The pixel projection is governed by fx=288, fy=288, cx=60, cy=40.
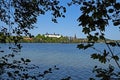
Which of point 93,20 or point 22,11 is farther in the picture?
point 22,11

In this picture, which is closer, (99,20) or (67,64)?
(99,20)

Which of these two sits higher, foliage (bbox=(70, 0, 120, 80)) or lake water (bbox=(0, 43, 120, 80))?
foliage (bbox=(70, 0, 120, 80))

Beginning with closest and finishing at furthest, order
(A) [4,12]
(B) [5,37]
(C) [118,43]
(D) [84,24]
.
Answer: (D) [84,24]
(C) [118,43]
(B) [5,37]
(A) [4,12]

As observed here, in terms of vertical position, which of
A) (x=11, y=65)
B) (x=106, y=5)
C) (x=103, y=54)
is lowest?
(x=11, y=65)

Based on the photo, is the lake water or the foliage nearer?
the foliage

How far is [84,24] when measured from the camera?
4.38 metres

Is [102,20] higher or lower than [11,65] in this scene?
higher

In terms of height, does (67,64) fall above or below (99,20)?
below

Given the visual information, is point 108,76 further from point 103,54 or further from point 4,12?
point 4,12

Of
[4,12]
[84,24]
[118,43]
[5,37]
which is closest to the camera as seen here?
[84,24]

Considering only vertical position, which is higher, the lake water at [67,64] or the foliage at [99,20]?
the foliage at [99,20]

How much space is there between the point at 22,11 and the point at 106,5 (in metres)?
3.84

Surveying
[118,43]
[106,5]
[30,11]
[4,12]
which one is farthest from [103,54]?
[4,12]

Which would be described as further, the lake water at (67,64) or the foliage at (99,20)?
the lake water at (67,64)
